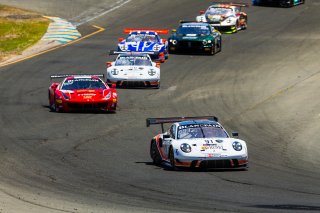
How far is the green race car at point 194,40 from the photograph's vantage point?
45.6 m

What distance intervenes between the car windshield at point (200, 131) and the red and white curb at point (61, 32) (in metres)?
27.1

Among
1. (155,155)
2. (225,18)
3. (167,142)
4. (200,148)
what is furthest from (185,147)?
(225,18)

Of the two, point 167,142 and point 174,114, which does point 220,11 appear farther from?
point 167,142

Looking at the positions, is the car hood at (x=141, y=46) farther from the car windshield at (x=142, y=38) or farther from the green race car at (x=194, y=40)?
the green race car at (x=194, y=40)

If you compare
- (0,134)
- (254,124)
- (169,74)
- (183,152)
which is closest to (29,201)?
(183,152)

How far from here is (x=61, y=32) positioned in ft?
170

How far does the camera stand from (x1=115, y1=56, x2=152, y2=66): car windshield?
38250 millimetres

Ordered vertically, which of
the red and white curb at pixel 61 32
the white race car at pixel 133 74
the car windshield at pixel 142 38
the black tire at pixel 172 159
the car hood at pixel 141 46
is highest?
the black tire at pixel 172 159

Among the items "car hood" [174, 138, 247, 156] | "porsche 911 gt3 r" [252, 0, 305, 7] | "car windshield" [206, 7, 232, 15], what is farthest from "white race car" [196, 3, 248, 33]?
"car hood" [174, 138, 247, 156]

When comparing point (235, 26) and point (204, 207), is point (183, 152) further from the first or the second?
Result: point (235, 26)

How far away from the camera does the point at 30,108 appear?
3309 cm

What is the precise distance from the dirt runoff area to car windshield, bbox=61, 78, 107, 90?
40.2 feet

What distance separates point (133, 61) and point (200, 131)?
607 inches

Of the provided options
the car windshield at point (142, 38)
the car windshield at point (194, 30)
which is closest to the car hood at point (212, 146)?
the car windshield at point (142, 38)
